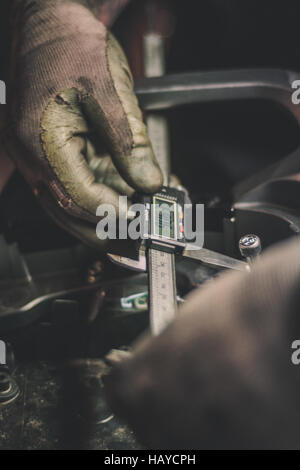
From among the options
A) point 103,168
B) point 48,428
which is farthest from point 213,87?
point 48,428

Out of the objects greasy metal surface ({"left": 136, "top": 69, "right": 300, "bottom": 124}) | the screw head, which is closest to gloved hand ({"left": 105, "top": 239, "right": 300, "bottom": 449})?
the screw head

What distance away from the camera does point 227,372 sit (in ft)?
0.99

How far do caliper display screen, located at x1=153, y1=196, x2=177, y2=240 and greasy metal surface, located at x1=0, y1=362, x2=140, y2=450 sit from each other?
0.94 ft

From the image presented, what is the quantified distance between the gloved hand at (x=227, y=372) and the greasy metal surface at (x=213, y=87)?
23.4 inches

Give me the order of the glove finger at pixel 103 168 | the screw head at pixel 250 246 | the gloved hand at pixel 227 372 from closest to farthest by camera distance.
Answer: the gloved hand at pixel 227 372 → the screw head at pixel 250 246 → the glove finger at pixel 103 168

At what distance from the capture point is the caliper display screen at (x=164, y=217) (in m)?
0.64

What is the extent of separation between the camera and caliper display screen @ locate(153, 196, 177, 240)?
641 mm

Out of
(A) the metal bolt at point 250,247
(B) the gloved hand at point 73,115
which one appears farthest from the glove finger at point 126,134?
(A) the metal bolt at point 250,247

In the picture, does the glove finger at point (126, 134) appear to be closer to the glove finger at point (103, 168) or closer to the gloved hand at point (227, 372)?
the glove finger at point (103, 168)

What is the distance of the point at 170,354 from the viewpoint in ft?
1.03

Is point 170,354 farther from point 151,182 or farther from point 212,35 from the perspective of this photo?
point 212,35

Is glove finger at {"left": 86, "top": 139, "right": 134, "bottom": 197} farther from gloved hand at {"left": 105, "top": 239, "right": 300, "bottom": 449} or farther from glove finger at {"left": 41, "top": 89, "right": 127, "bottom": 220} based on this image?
gloved hand at {"left": 105, "top": 239, "right": 300, "bottom": 449}

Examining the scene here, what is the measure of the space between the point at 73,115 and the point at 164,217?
0.20 m
